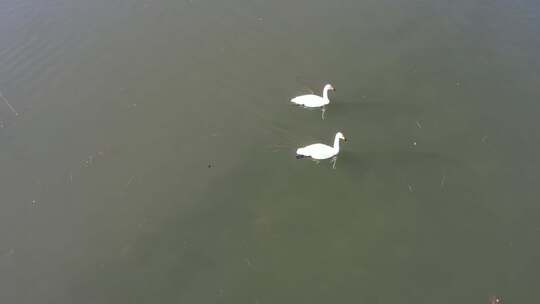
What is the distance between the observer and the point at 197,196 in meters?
7.59

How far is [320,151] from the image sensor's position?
783 cm

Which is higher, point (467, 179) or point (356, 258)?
point (467, 179)

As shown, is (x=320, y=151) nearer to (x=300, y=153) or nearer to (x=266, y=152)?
(x=300, y=153)

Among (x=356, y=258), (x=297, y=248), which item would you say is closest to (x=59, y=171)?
(x=297, y=248)

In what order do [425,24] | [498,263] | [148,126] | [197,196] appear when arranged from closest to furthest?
[498,263] → [197,196] → [148,126] → [425,24]

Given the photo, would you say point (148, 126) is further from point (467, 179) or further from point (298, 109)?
point (467, 179)

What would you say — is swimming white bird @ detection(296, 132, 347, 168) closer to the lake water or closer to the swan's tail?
the swan's tail

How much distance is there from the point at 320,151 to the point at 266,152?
96 cm

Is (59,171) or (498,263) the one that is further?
(59,171)

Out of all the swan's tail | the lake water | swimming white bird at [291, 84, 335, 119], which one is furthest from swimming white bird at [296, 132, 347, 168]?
swimming white bird at [291, 84, 335, 119]

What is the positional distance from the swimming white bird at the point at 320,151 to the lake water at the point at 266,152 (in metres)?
0.23

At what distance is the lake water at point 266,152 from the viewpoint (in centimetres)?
667

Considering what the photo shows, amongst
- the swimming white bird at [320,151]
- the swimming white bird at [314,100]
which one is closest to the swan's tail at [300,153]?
the swimming white bird at [320,151]

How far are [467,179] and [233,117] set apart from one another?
423 centimetres
